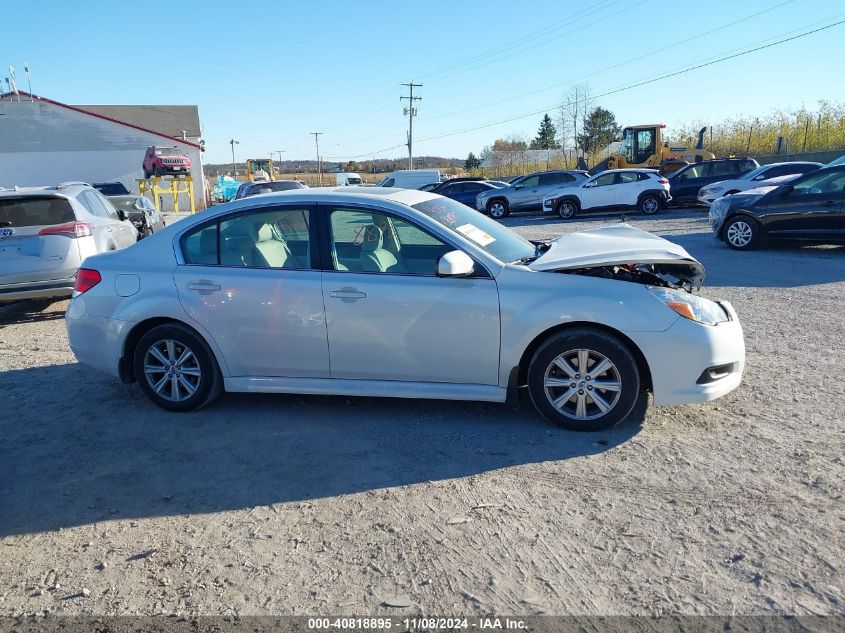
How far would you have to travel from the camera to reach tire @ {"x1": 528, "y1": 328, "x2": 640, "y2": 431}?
14.2ft

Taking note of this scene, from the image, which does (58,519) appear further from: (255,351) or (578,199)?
(578,199)

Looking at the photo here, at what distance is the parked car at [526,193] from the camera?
24.9 m

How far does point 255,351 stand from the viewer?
4879 mm

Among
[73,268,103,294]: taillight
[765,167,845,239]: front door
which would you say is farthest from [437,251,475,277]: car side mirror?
[765,167,845,239]: front door

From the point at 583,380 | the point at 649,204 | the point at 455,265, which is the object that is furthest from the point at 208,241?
the point at 649,204

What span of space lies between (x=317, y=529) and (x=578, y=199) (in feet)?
69.2

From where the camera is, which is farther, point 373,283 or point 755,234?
point 755,234

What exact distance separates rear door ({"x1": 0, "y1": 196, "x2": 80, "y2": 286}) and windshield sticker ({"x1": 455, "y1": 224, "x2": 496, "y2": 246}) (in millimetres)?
5874

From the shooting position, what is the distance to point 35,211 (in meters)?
8.39

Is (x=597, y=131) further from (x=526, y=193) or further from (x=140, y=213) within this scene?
(x=140, y=213)

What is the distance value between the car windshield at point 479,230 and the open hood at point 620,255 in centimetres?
21

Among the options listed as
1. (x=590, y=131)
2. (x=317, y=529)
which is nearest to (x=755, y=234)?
(x=317, y=529)

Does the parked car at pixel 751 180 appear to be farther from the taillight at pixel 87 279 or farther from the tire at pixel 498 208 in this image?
the taillight at pixel 87 279

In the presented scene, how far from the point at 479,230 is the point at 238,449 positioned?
7.74 feet
